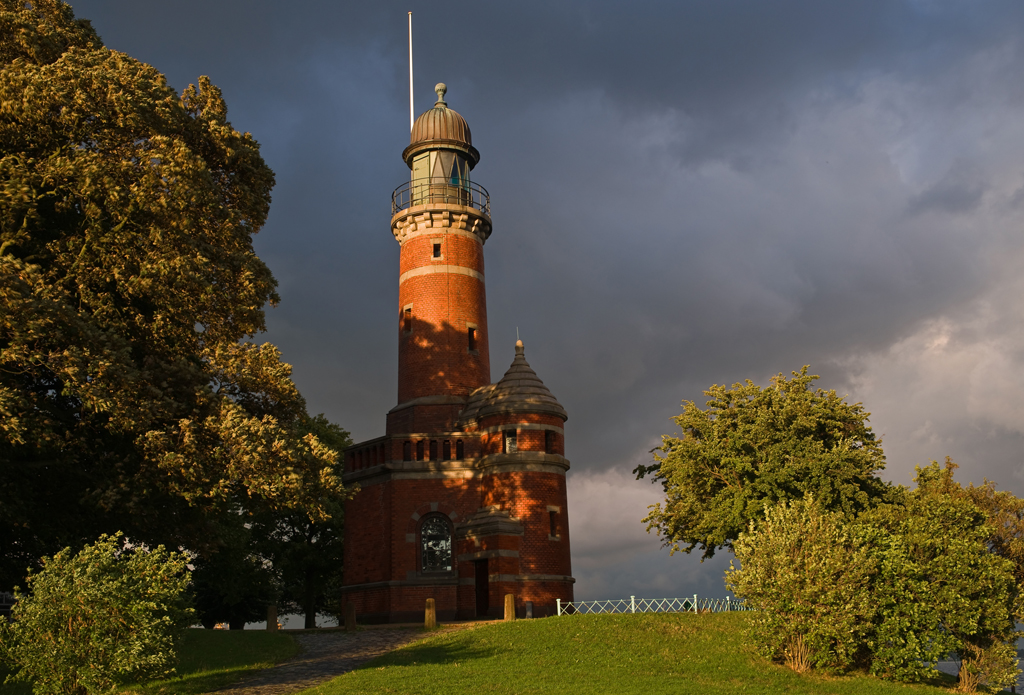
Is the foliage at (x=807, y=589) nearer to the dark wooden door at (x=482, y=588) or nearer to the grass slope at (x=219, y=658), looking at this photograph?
the grass slope at (x=219, y=658)

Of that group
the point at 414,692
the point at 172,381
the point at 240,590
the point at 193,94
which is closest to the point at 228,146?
the point at 193,94

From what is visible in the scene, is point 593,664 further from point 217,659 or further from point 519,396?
point 519,396

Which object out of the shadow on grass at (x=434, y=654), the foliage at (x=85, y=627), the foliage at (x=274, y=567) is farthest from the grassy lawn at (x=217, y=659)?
the foliage at (x=274, y=567)

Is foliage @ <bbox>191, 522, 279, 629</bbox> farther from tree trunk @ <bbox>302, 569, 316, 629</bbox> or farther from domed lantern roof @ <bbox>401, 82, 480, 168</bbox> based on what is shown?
domed lantern roof @ <bbox>401, 82, 480, 168</bbox>

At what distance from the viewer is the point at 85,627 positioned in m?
15.1

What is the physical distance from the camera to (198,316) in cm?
2078

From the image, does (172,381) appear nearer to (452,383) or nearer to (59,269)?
(59,269)

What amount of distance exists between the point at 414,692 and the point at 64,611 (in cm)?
683

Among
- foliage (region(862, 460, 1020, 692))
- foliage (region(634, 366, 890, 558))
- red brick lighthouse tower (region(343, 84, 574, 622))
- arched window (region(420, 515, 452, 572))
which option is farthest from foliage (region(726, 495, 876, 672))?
arched window (region(420, 515, 452, 572))

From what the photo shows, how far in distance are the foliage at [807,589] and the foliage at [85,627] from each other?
1509 centimetres

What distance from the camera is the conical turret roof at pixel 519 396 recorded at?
3675 cm

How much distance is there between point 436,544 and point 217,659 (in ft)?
51.8

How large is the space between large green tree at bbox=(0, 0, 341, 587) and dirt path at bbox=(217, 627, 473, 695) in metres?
3.87

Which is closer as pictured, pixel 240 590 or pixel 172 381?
pixel 172 381
